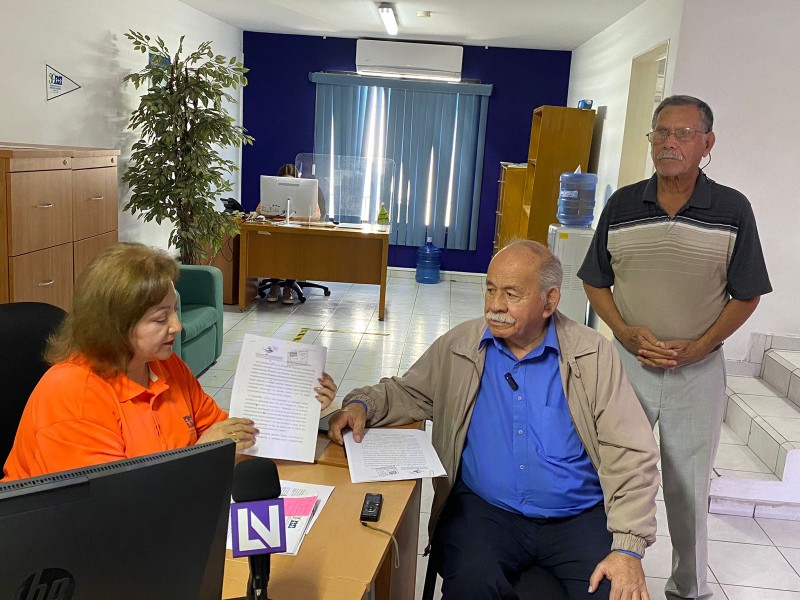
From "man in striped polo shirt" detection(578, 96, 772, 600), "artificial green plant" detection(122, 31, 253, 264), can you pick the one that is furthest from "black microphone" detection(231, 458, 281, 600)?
"artificial green plant" detection(122, 31, 253, 264)

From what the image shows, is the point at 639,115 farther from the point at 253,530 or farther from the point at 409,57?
the point at 253,530

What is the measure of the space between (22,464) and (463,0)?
5.09 m

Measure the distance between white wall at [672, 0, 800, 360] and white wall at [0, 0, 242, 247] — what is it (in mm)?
3818

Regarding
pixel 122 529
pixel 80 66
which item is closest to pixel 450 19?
pixel 80 66

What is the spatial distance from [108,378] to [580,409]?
117 cm

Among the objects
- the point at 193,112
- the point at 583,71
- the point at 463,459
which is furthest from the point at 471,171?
the point at 463,459

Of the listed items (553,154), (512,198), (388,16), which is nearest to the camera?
(388,16)

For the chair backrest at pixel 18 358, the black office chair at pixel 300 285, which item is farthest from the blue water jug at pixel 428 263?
the chair backrest at pixel 18 358

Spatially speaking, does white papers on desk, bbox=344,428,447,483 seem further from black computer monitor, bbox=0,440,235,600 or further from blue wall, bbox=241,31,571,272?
blue wall, bbox=241,31,571,272

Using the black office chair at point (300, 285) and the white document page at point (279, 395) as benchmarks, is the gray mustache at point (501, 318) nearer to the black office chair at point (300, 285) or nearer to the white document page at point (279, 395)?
the white document page at point (279, 395)

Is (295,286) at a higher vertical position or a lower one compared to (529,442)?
lower

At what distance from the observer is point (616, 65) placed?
6.18 metres

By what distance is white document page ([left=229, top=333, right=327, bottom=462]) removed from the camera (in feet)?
5.78

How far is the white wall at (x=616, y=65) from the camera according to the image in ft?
15.4
